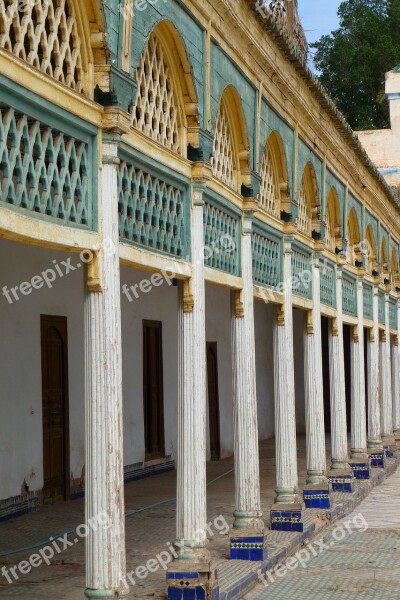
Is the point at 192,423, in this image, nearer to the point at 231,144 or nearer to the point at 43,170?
the point at 43,170

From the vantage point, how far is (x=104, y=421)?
5.67 meters

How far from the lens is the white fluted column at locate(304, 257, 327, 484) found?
1174cm

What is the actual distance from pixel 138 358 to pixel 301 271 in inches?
123

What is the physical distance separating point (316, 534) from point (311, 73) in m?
4.79

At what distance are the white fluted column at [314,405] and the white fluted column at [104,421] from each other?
6.22 m

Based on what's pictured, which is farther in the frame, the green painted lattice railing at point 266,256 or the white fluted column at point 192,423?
the green painted lattice railing at point 266,256

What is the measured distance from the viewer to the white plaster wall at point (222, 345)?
56.4 feet

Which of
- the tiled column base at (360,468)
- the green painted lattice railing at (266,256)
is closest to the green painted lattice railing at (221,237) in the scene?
the green painted lattice railing at (266,256)

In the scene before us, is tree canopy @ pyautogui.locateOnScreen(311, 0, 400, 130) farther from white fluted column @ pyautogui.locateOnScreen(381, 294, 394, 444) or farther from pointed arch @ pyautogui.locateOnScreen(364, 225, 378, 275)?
pointed arch @ pyautogui.locateOnScreen(364, 225, 378, 275)

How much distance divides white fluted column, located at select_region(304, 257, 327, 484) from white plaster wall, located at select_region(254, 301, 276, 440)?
8997 millimetres

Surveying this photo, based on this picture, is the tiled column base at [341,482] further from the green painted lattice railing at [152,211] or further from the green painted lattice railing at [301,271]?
the green painted lattice railing at [152,211]

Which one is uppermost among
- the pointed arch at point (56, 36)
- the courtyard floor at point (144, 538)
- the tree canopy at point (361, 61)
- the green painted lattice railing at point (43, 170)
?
the tree canopy at point (361, 61)

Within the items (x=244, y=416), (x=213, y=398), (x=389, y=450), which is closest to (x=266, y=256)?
(x=244, y=416)

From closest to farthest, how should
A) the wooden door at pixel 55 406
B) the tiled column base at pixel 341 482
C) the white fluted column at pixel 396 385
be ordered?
the wooden door at pixel 55 406, the tiled column base at pixel 341 482, the white fluted column at pixel 396 385
